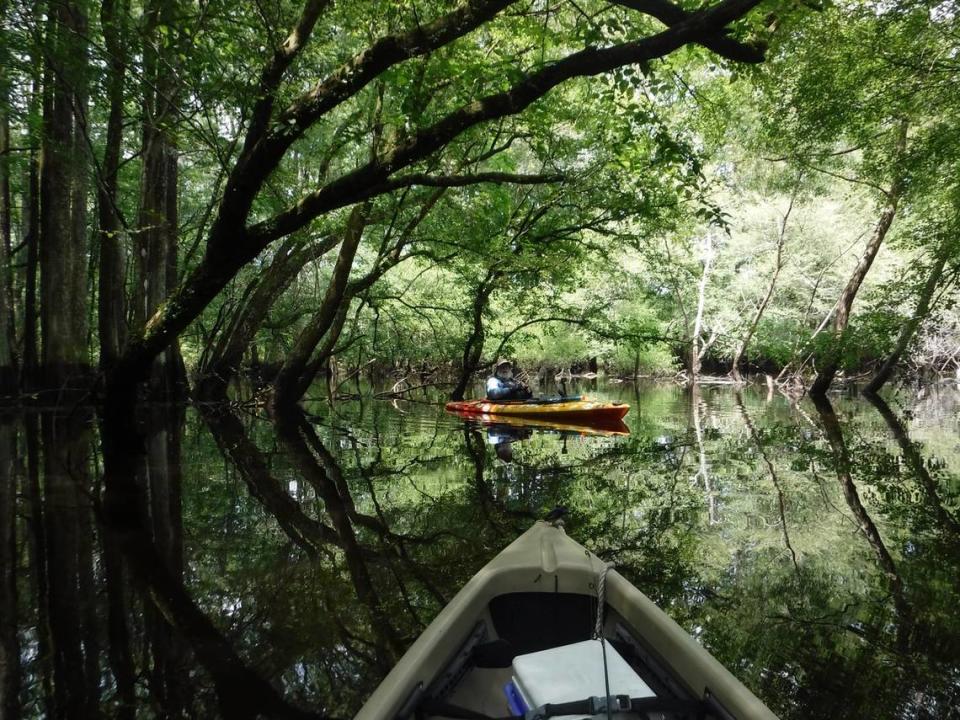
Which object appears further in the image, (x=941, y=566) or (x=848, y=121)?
(x=848, y=121)

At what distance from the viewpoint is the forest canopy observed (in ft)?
18.2

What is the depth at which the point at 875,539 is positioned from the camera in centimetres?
515

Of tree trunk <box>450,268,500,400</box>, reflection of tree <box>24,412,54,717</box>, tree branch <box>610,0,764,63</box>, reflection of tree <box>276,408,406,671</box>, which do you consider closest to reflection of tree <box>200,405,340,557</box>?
reflection of tree <box>276,408,406,671</box>

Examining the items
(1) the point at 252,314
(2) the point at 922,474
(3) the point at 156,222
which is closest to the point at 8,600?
(3) the point at 156,222

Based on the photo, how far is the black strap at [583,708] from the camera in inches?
73.7

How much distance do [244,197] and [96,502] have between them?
3510 mm

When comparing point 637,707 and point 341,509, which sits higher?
point 637,707

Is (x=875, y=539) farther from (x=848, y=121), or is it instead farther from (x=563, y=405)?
(x=848, y=121)

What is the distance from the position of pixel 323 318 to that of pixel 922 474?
37.5 ft

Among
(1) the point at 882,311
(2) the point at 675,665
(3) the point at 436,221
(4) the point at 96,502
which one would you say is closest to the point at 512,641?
(2) the point at 675,665

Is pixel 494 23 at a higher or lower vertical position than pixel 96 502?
higher

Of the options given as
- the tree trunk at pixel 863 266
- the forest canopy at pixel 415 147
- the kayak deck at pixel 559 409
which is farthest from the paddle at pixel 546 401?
the tree trunk at pixel 863 266

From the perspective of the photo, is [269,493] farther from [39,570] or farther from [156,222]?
[156,222]

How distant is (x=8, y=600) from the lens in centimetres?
370
